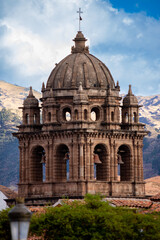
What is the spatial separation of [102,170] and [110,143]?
2712 mm

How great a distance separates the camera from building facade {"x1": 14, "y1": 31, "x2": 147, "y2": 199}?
320 ft

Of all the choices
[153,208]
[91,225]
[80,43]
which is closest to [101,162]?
[153,208]

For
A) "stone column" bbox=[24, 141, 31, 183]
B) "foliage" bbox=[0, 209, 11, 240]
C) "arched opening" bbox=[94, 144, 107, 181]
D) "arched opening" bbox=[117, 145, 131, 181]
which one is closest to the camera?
"foliage" bbox=[0, 209, 11, 240]

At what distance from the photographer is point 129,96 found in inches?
4085

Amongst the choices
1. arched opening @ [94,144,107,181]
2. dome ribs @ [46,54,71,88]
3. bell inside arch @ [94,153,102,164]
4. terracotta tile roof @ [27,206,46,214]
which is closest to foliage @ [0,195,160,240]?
terracotta tile roof @ [27,206,46,214]

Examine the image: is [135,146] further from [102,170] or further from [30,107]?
[30,107]

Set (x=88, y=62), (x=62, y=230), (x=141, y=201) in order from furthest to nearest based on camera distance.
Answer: (x=88, y=62) → (x=141, y=201) → (x=62, y=230)

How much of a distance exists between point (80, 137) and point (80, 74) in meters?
6.54

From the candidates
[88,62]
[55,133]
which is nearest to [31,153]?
[55,133]

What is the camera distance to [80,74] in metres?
99.9

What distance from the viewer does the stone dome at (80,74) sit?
99812 mm

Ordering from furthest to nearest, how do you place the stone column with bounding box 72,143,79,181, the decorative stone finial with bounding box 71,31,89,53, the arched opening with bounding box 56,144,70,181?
the decorative stone finial with bounding box 71,31,89,53, the arched opening with bounding box 56,144,70,181, the stone column with bounding box 72,143,79,181

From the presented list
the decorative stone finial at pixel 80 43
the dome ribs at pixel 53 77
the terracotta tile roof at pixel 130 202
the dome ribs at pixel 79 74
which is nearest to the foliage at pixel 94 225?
the terracotta tile roof at pixel 130 202

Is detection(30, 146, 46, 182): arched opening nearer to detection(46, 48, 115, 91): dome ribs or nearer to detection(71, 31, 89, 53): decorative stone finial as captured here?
detection(46, 48, 115, 91): dome ribs
